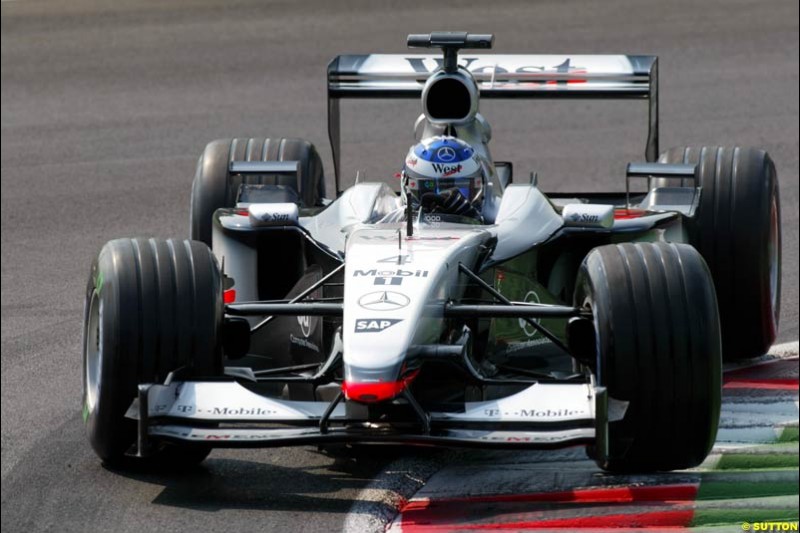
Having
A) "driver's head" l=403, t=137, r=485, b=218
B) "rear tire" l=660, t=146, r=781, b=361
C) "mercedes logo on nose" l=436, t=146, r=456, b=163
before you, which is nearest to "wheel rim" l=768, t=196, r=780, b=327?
"rear tire" l=660, t=146, r=781, b=361

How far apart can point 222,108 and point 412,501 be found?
9.69m

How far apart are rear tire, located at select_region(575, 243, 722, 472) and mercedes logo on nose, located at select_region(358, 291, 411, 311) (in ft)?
2.63

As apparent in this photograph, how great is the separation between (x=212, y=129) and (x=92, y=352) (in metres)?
8.14

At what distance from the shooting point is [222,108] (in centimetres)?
1614

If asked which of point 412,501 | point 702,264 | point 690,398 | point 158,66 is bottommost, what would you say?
point 412,501

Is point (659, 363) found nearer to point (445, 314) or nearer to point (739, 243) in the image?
point (445, 314)

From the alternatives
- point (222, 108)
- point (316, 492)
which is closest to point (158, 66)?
A: point (222, 108)

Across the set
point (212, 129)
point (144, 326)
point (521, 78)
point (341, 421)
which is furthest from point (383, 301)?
point (212, 129)

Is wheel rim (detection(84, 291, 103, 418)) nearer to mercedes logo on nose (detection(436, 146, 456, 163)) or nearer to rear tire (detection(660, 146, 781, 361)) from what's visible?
mercedes logo on nose (detection(436, 146, 456, 163))

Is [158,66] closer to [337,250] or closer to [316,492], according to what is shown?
[337,250]

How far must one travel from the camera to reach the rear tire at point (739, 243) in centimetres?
919

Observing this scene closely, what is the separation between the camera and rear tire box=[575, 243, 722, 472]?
673cm

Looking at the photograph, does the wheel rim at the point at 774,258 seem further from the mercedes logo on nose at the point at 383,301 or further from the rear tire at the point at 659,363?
the mercedes logo on nose at the point at 383,301

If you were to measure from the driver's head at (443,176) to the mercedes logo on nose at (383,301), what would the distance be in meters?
1.30
